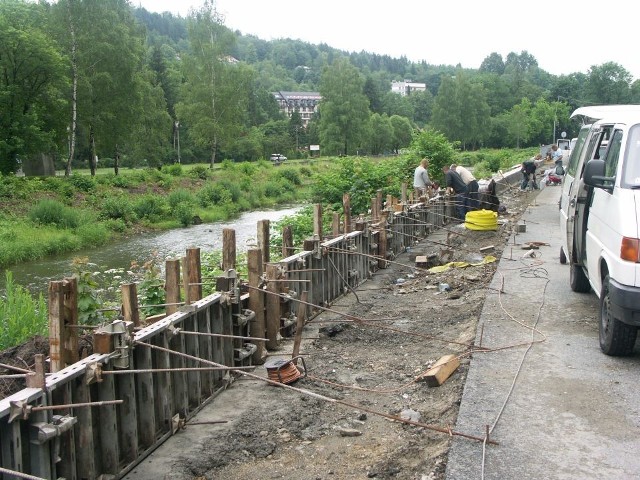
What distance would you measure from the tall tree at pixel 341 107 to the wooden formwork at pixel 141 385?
7257 cm

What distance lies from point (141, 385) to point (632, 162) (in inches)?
208

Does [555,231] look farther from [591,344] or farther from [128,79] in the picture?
[128,79]

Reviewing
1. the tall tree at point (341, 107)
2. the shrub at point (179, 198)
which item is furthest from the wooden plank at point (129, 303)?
the tall tree at point (341, 107)

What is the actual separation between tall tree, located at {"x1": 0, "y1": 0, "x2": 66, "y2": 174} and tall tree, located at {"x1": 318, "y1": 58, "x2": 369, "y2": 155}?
155 feet

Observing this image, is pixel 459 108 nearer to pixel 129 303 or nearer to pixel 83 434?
pixel 129 303

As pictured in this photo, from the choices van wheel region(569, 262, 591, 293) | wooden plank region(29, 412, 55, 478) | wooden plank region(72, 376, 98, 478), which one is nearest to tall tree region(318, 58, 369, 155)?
van wheel region(569, 262, 591, 293)

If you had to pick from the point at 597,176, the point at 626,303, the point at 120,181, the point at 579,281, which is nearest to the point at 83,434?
the point at 626,303

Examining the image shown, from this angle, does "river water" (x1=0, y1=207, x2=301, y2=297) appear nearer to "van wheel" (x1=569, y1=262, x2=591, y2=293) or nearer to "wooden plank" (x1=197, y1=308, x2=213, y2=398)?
"van wheel" (x1=569, y1=262, x2=591, y2=293)

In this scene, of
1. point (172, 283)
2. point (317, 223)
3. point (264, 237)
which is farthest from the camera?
point (317, 223)

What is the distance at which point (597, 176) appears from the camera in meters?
7.16

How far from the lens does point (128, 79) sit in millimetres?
44531

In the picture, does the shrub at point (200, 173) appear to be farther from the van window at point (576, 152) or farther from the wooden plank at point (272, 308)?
the wooden plank at point (272, 308)

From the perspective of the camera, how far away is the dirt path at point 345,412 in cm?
591

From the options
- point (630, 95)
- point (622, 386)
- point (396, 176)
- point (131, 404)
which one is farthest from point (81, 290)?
point (630, 95)
